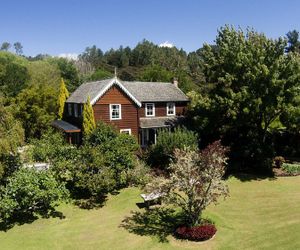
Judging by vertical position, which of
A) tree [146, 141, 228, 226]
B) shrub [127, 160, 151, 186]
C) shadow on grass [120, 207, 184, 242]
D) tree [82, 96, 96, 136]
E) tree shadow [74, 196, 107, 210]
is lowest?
shadow on grass [120, 207, 184, 242]

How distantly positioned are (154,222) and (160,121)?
19417mm

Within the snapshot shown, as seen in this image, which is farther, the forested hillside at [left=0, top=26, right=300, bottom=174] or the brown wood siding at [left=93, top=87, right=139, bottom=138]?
the brown wood siding at [left=93, top=87, right=139, bottom=138]

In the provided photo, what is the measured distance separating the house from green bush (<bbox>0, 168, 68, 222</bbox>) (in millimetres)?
14095

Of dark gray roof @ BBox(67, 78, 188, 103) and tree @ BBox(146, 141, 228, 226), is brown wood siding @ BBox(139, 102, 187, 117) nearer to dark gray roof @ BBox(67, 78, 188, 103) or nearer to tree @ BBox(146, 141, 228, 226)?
dark gray roof @ BBox(67, 78, 188, 103)

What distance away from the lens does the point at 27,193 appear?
21.5 m

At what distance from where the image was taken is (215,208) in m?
23.6

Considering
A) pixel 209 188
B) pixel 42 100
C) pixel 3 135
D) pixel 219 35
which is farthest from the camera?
pixel 42 100

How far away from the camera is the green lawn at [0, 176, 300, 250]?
18558 millimetres

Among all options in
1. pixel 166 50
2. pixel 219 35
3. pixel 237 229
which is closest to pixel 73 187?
pixel 237 229

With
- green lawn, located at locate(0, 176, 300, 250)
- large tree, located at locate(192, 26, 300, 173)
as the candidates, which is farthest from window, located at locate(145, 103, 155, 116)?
green lawn, located at locate(0, 176, 300, 250)

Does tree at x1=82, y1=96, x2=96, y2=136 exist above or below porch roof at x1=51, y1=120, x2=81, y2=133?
above

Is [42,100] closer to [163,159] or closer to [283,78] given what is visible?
[163,159]

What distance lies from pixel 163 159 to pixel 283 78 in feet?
42.4

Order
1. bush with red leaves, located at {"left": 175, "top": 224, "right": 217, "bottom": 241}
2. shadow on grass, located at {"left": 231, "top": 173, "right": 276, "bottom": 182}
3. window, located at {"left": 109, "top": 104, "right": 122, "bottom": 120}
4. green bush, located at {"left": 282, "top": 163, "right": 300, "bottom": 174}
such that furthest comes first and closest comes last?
1. window, located at {"left": 109, "top": 104, "right": 122, "bottom": 120}
2. green bush, located at {"left": 282, "top": 163, "right": 300, "bottom": 174}
3. shadow on grass, located at {"left": 231, "top": 173, "right": 276, "bottom": 182}
4. bush with red leaves, located at {"left": 175, "top": 224, "right": 217, "bottom": 241}
